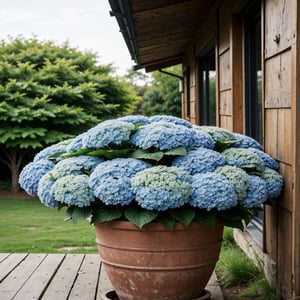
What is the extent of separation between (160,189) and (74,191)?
0.45m

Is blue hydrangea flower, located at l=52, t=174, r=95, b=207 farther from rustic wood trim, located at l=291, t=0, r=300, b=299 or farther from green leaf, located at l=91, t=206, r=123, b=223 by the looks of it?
rustic wood trim, located at l=291, t=0, r=300, b=299

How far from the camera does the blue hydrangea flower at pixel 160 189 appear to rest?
2.85 metres

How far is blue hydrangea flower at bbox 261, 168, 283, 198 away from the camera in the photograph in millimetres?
3146

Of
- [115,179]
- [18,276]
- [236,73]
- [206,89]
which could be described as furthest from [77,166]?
[206,89]

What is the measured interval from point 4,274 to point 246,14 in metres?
2.63

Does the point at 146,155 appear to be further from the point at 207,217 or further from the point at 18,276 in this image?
the point at 18,276

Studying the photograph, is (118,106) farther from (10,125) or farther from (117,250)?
(117,250)

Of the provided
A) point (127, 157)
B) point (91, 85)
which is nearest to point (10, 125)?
point (91, 85)

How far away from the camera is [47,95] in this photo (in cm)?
1087

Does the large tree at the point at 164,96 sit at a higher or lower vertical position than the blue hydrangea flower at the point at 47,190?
higher

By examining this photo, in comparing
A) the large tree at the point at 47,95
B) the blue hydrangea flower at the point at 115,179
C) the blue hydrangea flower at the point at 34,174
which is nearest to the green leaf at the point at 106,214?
the blue hydrangea flower at the point at 115,179

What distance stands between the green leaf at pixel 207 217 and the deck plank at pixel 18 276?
130 cm

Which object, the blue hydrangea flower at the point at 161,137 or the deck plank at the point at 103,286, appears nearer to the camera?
the blue hydrangea flower at the point at 161,137

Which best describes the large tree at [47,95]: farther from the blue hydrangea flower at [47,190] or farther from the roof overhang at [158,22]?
the blue hydrangea flower at [47,190]
